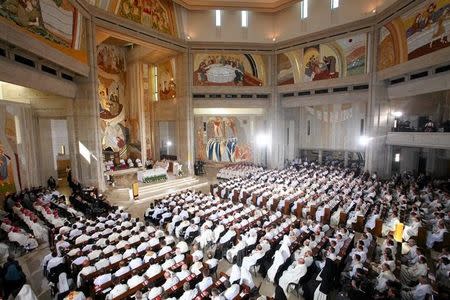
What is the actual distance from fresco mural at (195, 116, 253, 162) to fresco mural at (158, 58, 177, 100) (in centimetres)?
329

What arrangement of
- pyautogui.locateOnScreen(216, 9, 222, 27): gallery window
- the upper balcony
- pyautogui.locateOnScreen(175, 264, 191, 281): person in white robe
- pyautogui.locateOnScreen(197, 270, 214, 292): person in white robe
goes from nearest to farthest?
pyautogui.locateOnScreen(197, 270, 214, 292): person in white robe, pyautogui.locateOnScreen(175, 264, 191, 281): person in white robe, the upper balcony, pyautogui.locateOnScreen(216, 9, 222, 27): gallery window

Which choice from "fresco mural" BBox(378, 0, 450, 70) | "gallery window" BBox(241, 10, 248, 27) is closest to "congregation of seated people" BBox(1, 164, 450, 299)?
"fresco mural" BBox(378, 0, 450, 70)

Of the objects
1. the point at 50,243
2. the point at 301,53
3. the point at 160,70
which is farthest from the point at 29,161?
the point at 301,53

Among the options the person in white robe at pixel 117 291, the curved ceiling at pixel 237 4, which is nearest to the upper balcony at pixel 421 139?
the curved ceiling at pixel 237 4

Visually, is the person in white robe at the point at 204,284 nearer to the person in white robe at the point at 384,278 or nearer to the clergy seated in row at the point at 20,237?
the person in white robe at the point at 384,278

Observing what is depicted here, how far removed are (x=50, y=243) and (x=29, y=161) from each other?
21.6ft

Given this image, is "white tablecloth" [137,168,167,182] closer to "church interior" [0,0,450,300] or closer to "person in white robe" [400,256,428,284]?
"church interior" [0,0,450,300]

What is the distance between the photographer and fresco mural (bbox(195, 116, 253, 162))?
23.2 meters

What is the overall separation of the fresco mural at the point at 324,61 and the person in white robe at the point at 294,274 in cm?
1507

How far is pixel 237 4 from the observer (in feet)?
63.1

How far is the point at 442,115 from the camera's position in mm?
16547

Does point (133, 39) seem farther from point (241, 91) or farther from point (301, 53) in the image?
point (301, 53)

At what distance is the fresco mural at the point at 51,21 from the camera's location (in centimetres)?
897

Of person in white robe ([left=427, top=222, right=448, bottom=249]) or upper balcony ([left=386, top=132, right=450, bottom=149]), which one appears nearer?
person in white robe ([left=427, top=222, right=448, bottom=249])
